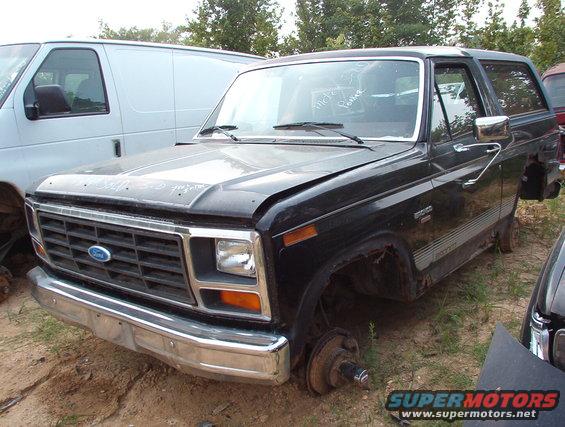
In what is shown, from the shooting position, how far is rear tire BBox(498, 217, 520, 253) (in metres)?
4.48

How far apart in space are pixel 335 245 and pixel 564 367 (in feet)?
3.43

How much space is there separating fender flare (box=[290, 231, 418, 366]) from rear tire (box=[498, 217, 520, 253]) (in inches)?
80.3

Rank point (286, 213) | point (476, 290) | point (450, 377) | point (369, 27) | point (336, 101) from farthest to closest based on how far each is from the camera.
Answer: point (369, 27)
point (476, 290)
point (336, 101)
point (450, 377)
point (286, 213)

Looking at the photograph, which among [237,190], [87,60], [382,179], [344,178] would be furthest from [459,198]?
[87,60]

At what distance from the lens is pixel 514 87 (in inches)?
178

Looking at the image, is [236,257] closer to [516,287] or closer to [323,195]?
[323,195]

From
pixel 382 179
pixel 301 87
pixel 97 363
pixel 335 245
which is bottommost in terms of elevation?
pixel 97 363

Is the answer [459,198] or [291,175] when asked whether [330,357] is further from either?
[459,198]

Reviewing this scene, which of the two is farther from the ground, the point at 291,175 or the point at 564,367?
the point at 291,175

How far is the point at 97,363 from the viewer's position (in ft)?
10.6

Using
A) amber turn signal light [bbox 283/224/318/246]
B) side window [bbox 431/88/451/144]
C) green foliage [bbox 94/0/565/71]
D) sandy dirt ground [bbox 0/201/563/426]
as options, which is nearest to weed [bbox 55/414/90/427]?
sandy dirt ground [bbox 0/201/563/426]

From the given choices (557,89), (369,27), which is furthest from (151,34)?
(557,89)

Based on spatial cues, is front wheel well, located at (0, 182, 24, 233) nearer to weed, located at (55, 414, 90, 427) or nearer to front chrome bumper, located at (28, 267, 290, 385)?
front chrome bumper, located at (28, 267, 290, 385)

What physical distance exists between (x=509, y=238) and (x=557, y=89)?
4237mm
